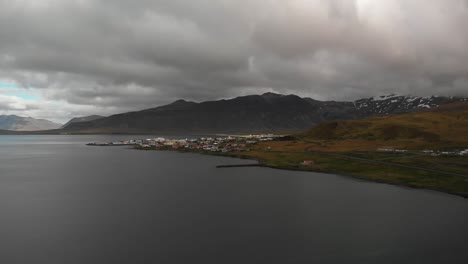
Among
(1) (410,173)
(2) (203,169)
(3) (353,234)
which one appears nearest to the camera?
(3) (353,234)

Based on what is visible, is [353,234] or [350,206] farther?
[350,206]

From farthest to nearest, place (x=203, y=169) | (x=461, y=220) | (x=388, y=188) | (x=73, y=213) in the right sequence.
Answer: (x=203, y=169), (x=388, y=188), (x=73, y=213), (x=461, y=220)

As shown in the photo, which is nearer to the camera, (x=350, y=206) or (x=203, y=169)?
(x=350, y=206)

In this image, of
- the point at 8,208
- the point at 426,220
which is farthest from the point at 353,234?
the point at 8,208

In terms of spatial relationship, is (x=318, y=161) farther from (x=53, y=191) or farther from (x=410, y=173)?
(x=53, y=191)

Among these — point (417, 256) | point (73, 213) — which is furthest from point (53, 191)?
point (417, 256)

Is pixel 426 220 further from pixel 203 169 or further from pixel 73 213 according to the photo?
pixel 203 169

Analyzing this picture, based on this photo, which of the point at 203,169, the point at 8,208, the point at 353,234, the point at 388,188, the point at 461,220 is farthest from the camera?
the point at 203,169
